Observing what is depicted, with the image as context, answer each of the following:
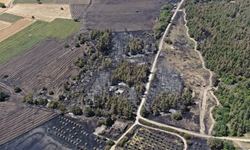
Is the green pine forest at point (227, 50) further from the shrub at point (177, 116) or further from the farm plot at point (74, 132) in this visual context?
the farm plot at point (74, 132)

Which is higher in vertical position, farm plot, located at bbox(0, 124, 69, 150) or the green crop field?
the green crop field

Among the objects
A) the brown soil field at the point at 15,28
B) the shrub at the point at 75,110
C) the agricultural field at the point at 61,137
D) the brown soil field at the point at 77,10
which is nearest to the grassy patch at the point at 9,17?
the brown soil field at the point at 15,28

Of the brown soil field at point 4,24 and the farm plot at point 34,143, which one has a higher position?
the brown soil field at point 4,24

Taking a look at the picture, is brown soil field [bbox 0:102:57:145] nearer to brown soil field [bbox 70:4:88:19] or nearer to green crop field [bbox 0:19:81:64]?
green crop field [bbox 0:19:81:64]

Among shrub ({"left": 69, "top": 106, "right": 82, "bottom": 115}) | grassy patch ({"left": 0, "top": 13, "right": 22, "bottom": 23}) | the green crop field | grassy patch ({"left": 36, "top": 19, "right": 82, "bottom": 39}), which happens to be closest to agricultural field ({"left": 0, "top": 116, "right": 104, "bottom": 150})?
shrub ({"left": 69, "top": 106, "right": 82, "bottom": 115})

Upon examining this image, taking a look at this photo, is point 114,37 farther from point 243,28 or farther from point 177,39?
point 243,28

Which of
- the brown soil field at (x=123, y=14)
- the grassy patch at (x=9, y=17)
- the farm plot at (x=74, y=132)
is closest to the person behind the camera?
the farm plot at (x=74, y=132)
